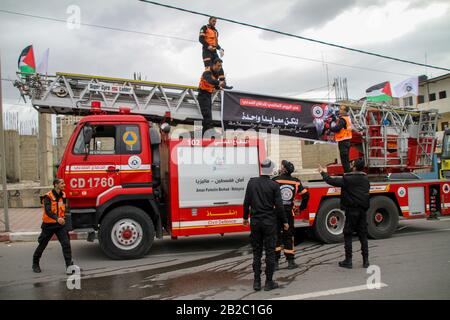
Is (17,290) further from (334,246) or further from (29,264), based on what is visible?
(334,246)

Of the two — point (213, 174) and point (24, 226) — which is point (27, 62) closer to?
point (213, 174)

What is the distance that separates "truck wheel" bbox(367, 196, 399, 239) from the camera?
8773 millimetres

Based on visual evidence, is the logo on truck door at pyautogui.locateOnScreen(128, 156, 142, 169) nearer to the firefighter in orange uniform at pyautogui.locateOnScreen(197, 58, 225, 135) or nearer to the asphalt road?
the asphalt road

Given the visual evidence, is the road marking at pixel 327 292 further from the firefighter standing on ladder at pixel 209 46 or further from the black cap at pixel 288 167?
the firefighter standing on ladder at pixel 209 46

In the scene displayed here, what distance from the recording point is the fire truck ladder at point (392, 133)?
10078mm

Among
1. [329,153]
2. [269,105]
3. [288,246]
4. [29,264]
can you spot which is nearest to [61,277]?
[29,264]

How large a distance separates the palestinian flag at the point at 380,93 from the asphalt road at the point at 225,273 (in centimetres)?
393

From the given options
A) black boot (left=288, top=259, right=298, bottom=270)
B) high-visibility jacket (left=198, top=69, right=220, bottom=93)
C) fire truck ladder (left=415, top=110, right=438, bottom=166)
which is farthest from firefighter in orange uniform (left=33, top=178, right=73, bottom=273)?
fire truck ladder (left=415, top=110, right=438, bottom=166)

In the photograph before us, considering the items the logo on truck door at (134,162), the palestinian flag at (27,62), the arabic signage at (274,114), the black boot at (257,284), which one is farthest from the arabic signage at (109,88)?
the black boot at (257,284)

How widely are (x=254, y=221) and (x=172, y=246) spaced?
12.8 feet

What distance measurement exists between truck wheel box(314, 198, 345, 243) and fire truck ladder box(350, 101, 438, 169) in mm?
2178

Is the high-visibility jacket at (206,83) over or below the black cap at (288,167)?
over

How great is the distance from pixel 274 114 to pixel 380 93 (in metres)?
3.20

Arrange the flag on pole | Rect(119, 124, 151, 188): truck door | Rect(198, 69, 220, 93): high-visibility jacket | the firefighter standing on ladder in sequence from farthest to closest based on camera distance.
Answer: the flag on pole, the firefighter standing on ladder, Rect(198, 69, 220, 93): high-visibility jacket, Rect(119, 124, 151, 188): truck door
